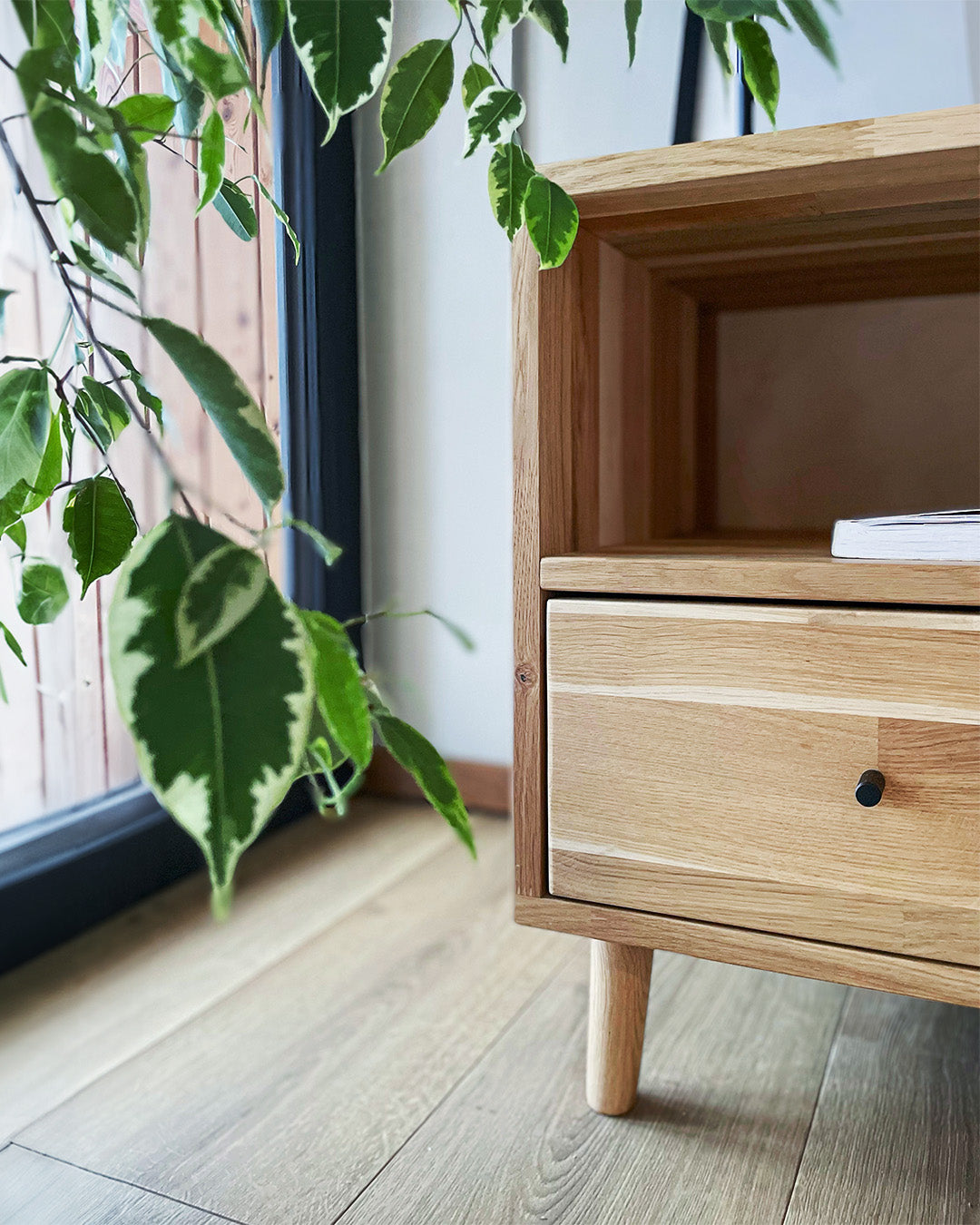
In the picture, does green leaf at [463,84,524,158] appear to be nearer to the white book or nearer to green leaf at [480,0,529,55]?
green leaf at [480,0,529,55]

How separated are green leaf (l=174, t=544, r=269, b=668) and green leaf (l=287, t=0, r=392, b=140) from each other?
0.63ft

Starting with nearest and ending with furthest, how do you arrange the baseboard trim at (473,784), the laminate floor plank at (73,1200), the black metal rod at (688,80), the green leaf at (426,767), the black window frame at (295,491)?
the green leaf at (426,767), the laminate floor plank at (73,1200), the black window frame at (295,491), the black metal rod at (688,80), the baseboard trim at (473,784)

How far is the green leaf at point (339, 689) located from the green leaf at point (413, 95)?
9.2 inches

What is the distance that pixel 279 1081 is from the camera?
0.75 metres

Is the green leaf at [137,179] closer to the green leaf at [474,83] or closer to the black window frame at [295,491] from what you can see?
the green leaf at [474,83]

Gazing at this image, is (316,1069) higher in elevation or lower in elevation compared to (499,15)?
lower

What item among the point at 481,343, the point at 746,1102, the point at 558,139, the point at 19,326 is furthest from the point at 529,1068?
the point at 558,139

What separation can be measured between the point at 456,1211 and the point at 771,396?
84 cm

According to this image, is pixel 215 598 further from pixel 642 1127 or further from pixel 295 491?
pixel 295 491

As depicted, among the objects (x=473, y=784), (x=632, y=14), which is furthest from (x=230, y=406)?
(x=473, y=784)

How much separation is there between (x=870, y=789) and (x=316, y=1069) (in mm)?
484

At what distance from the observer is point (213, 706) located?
288 mm

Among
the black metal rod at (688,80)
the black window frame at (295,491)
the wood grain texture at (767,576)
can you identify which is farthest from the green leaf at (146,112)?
the black metal rod at (688,80)

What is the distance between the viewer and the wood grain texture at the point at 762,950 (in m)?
0.57
